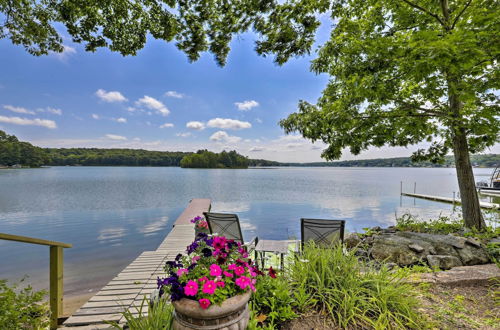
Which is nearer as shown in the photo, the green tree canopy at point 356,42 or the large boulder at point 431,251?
the green tree canopy at point 356,42

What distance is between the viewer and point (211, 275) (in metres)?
1.37

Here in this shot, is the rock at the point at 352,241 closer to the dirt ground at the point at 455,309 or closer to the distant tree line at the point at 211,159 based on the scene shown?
the dirt ground at the point at 455,309

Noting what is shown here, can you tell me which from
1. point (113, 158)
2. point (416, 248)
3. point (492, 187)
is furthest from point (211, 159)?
point (416, 248)

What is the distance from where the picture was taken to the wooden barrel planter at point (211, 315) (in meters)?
1.26

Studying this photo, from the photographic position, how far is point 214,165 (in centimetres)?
7025

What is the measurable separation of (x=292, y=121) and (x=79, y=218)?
10682 mm

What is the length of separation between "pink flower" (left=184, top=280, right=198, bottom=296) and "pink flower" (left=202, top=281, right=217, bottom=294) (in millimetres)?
51

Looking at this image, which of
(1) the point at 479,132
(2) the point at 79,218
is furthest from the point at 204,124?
(1) the point at 479,132

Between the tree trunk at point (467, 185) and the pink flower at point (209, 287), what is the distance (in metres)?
6.26

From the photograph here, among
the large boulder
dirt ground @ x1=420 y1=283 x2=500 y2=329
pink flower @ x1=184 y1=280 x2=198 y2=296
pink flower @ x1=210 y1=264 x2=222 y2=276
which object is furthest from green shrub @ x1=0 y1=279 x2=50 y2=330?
the large boulder

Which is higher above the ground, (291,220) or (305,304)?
(305,304)

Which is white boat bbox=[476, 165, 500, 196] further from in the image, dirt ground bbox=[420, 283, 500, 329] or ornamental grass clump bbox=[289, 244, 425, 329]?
ornamental grass clump bbox=[289, 244, 425, 329]

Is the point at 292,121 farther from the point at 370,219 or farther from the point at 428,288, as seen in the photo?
the point at 370,219

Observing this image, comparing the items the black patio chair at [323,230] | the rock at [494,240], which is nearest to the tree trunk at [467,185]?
the rock at [494,240]
